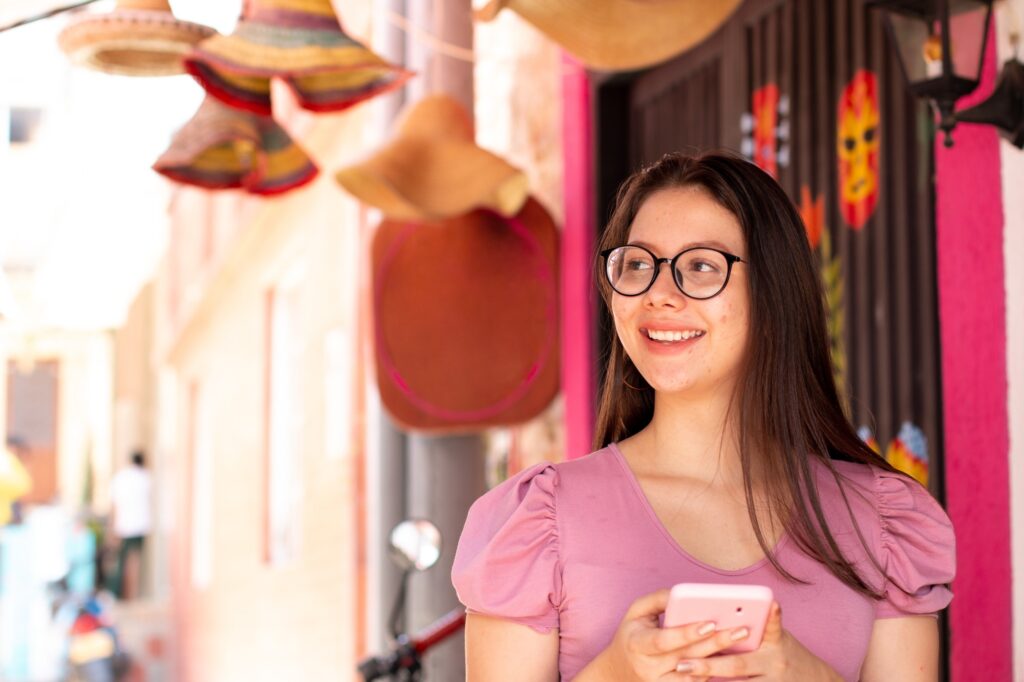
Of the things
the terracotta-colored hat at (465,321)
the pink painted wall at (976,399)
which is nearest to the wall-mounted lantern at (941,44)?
the pink painted wall at (976,399)

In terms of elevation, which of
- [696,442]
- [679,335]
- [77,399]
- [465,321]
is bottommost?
[77,399]

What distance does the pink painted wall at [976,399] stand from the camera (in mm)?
2756

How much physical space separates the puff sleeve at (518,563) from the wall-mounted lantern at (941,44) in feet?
4.14

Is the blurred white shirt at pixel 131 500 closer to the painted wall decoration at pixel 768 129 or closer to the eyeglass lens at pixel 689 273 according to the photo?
the painted wall decoration at pixel 768 129

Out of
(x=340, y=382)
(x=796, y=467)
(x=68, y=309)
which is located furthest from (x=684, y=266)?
(x=68, y=309)

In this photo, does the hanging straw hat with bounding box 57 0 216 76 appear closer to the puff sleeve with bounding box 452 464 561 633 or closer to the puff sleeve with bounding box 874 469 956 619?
the puff sleeve with bounding box 452 464 561 633

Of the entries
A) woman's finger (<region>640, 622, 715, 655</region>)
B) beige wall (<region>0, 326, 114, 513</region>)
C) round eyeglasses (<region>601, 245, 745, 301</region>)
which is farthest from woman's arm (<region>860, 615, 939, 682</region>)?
beige wall (<region>0, 326, 114, 513</region>)

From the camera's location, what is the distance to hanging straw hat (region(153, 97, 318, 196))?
3.66 meters

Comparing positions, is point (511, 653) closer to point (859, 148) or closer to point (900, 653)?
point (900, 653)

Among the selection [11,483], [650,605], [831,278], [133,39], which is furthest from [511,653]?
[11,483]

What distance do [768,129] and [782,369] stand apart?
235 centimetres

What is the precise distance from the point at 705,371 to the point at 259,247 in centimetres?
891

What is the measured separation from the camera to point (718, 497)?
6.19ft

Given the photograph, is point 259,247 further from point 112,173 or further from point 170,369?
point 170,369
